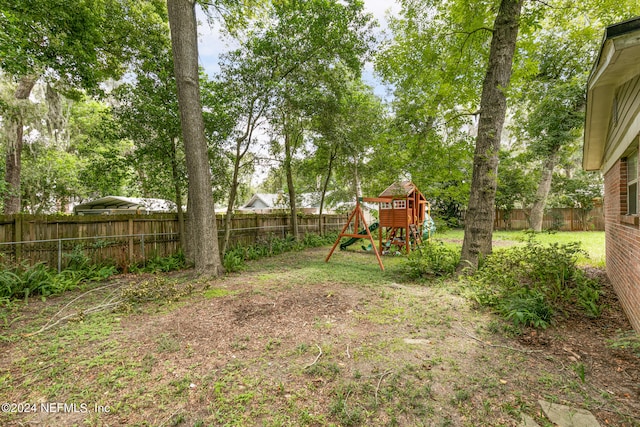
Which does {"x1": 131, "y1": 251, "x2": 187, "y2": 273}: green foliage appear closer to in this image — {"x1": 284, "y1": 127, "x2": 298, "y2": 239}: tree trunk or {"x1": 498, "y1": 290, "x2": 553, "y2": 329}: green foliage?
{"x1": 284, "y1": 127, "x2": 298, "y2": 239}: tree trunk

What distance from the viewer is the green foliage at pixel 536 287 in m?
3.48

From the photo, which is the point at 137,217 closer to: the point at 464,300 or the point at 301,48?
the point at 301,48

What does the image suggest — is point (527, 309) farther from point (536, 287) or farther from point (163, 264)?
point (163, 264)

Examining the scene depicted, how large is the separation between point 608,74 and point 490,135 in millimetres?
2144

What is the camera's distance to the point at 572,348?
283 cm

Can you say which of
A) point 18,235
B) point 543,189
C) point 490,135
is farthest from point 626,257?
point 543,189

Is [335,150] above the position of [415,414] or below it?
above

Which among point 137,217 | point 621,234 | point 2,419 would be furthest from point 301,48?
point 2,419

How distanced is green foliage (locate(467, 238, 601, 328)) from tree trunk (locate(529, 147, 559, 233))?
11.9m

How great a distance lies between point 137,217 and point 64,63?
3.54 m

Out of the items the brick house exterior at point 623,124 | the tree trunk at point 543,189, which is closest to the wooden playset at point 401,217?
the brick house exterior at point 623,124

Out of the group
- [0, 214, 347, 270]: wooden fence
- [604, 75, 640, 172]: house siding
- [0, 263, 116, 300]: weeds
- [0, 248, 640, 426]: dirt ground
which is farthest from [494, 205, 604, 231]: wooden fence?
[0, 263, 116, 300]: weeds

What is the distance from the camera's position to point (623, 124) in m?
3.48

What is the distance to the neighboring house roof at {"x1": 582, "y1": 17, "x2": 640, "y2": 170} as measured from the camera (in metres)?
2.30
